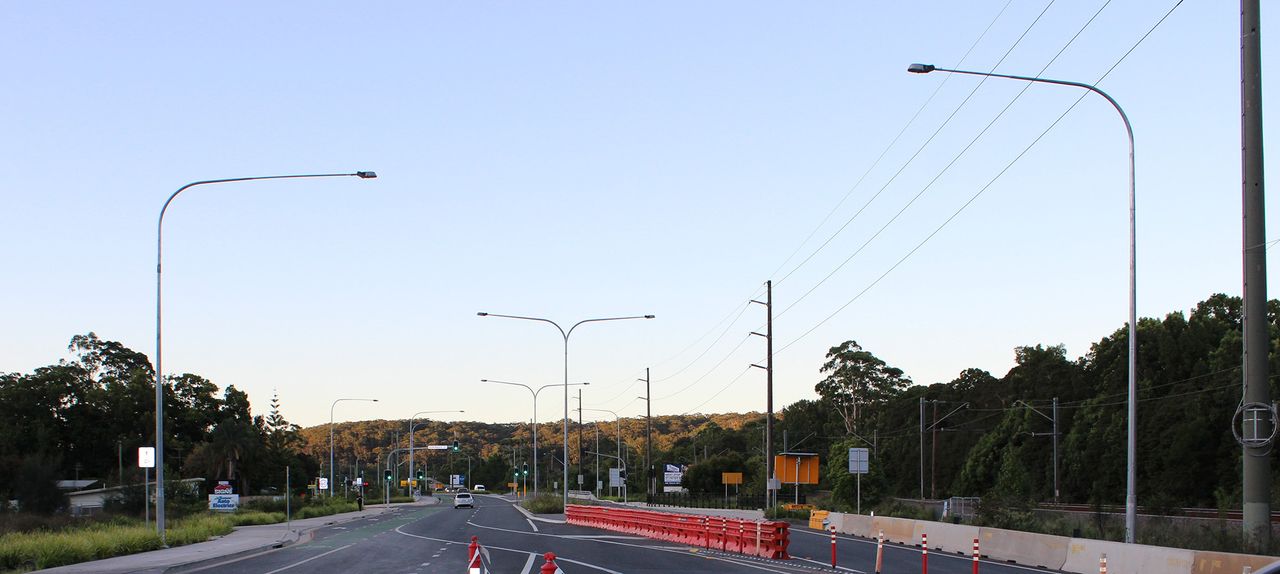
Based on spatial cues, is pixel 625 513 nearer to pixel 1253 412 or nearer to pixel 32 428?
pixel 1253 412

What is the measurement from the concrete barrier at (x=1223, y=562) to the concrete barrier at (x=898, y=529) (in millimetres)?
16980

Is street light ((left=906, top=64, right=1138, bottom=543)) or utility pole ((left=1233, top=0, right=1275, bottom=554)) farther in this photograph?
street light ((left=906, top=64, right=1138, bottom=543))

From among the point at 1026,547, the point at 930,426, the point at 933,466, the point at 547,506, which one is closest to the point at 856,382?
the point at 930,426

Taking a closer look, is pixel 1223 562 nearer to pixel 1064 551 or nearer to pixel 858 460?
pixel 1064 551

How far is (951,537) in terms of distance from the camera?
3431 cm

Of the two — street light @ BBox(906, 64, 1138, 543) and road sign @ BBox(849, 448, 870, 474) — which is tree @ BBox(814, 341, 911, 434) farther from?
street light @ BBox(906, 64, 1138, 543)

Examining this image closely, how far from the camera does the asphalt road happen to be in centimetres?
2545

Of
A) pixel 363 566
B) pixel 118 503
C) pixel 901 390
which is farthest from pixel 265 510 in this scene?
pixel 901 390

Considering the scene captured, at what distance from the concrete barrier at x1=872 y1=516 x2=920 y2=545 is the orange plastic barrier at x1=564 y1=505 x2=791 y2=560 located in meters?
4.40

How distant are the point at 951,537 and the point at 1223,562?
14.8 m

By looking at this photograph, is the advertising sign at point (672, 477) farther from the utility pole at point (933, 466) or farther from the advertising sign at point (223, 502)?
the advertising sign at point (223, 502)

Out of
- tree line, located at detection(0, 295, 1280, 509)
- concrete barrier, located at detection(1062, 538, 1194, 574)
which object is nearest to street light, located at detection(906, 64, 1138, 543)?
concrete barrier, located at detection(1062, 538, 1194, 574)

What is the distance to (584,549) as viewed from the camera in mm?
33156

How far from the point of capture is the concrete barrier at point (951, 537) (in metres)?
32.8
